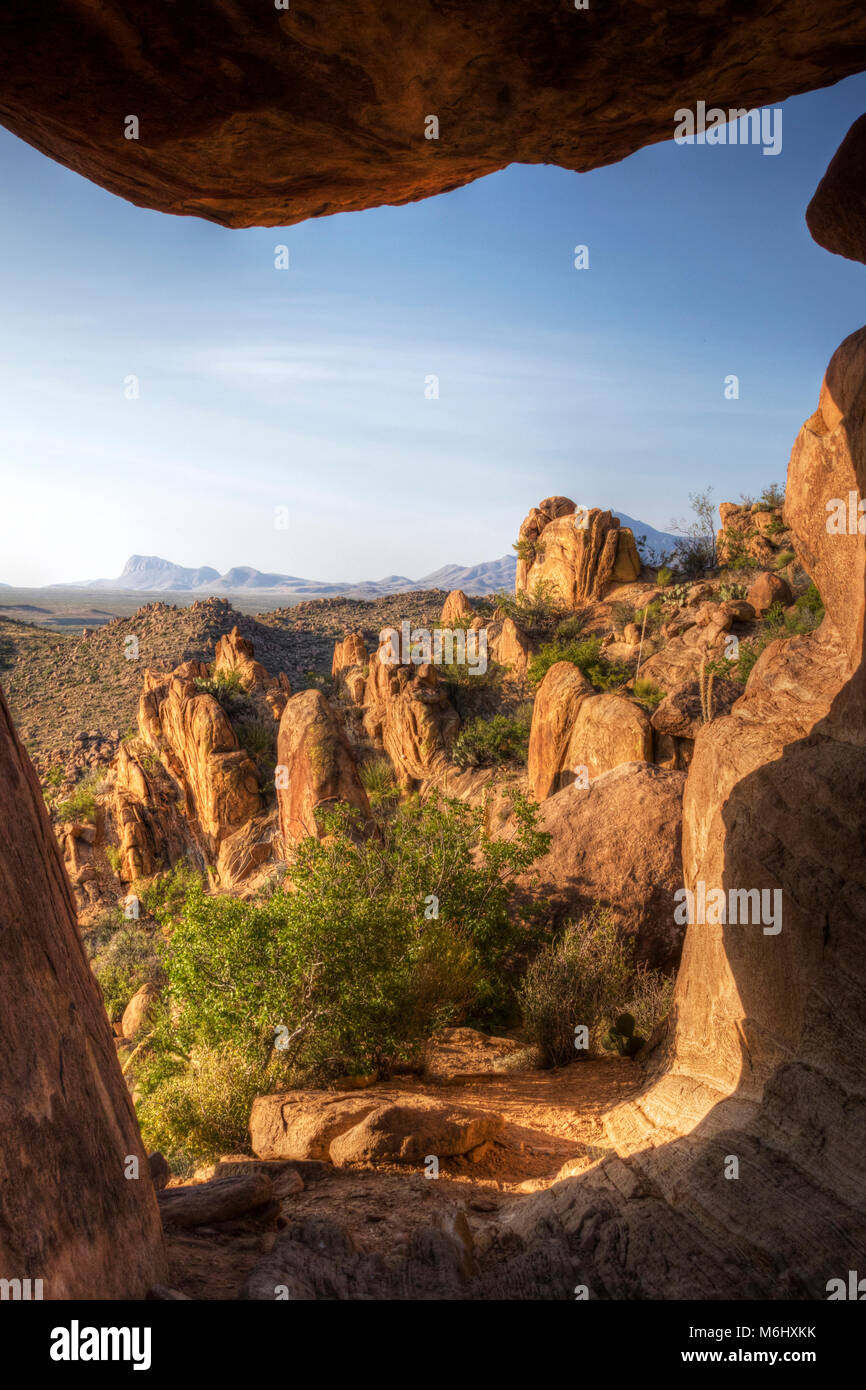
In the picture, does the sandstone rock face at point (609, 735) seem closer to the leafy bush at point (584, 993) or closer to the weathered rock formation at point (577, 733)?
the weathered rock formation at point (577, 733)

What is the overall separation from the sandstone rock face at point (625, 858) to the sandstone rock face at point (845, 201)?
31.2ft

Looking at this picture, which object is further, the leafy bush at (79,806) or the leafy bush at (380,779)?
the leafy bush at (79,806)

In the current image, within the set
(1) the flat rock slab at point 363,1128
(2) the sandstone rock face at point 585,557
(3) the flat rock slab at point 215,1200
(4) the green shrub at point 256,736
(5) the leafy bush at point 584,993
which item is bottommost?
(5) the leafy bush at point 584,993

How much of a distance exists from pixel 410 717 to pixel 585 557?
45.8ft

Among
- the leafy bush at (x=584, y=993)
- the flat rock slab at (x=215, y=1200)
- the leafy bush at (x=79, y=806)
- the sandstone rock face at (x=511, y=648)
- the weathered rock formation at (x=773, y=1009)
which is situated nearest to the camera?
the weathered rock formation at (x=773, y=1009)

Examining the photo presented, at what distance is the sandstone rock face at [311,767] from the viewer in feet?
63.1

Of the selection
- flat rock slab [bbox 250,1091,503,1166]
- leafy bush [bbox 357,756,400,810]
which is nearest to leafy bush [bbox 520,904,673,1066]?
flat rock slab [bbox 250,1091,503,1166]

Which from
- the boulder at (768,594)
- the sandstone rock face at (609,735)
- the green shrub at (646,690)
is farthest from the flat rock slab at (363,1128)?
the boulder at (768,594)

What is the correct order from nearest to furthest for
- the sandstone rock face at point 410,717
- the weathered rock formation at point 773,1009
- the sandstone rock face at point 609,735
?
1. the weathered rock formation at point 773,1009
2. the sandstone rock face at point 609,735
3. the sandstone rock face at point 410,717

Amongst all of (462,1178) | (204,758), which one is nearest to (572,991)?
(462,1178)

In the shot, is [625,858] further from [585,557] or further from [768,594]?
[585,557]

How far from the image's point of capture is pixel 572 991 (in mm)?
10922

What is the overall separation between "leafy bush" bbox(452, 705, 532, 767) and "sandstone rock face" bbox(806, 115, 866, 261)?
22110 mm
